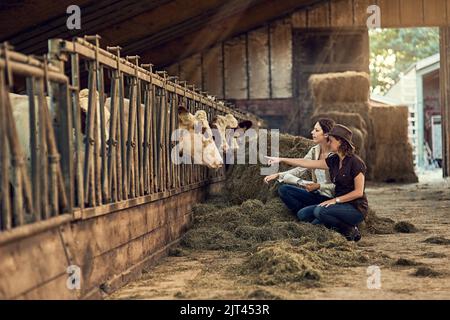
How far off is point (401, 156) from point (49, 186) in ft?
54.3

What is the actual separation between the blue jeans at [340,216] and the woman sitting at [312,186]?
164 mm

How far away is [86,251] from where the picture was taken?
4.99m

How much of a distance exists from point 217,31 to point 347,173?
38.8 feet

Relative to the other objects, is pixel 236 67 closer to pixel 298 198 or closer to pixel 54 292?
pixel 298 198

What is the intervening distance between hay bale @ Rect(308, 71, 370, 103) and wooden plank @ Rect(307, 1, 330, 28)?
2.41m

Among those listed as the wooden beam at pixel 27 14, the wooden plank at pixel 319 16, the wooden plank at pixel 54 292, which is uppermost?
the wooden plank at pixel 319 16

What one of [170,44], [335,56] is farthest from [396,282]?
[335,56]

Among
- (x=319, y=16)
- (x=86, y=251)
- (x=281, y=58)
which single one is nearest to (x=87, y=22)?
(x=86, y=251)

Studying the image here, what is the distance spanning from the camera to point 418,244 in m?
7.86

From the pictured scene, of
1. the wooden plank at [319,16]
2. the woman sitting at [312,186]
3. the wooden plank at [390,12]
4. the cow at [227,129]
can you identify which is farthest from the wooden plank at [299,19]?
the woman sitting at [312,186]

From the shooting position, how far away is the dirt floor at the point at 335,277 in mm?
5109

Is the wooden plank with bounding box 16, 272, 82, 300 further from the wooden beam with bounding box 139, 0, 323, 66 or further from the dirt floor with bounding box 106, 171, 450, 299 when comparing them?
the wooden beam with bounding box 139, 0, 323, 66

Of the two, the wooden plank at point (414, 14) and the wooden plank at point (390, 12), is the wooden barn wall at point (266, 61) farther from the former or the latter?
the wooden plank at point (414, 14)
